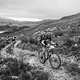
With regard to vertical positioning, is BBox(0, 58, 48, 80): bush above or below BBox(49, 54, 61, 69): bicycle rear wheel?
below

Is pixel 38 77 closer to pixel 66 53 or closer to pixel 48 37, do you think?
pixel 48 37

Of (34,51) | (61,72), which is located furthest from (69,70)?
(34,51)

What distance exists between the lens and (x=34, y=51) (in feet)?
41.8

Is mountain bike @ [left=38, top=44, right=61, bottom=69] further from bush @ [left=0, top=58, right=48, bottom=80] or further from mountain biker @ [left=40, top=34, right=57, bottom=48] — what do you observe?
bush @ [left=0, top=58, right=48, bottom=80]

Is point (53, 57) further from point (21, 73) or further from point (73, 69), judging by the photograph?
point (21, 73)

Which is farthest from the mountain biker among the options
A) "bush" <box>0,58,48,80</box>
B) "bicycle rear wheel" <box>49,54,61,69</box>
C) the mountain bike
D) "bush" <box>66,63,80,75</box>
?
"bush" <box>0,58,48,80</box>

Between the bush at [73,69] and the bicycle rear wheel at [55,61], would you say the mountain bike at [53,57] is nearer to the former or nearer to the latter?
the bicycle rear wheel at [55,61]

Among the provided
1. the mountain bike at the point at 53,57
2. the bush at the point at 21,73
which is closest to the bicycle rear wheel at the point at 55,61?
the mountain bike at the point at 53,57

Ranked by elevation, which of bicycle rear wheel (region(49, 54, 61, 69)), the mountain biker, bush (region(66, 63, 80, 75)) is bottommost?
bush (region(66, 63, 80, 75))

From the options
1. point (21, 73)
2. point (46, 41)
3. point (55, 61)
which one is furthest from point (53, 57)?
point (21, 73)

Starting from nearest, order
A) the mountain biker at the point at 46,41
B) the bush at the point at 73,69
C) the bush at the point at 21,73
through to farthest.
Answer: the bush at the point at 21,73
the bush at the point at 73,69
the mountain biker at the point at 46,41

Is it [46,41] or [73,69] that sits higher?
[46,41]

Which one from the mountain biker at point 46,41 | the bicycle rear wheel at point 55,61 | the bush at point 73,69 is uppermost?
the mountain biker at point 46,41

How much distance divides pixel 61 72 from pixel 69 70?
1.50 ft
